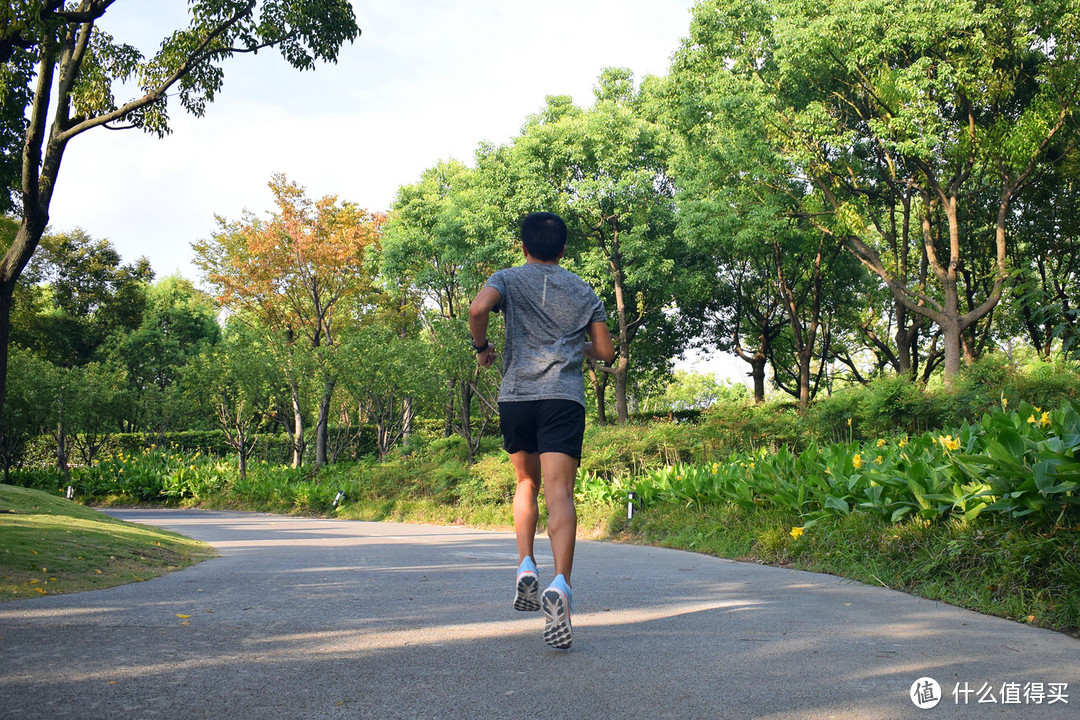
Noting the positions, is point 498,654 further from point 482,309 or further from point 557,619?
point 482,309

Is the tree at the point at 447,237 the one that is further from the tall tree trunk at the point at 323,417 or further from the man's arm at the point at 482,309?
the man's arm at the point at 482,309

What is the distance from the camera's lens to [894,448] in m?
6.76

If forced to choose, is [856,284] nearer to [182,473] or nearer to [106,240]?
[182,473]

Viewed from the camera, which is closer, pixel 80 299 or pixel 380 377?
pixel 380 377

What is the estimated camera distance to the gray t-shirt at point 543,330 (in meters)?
3.53

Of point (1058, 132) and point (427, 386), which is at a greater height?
point (1058, 132)

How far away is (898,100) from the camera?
1712 centimetres

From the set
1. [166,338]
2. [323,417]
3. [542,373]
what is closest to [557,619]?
[542,373]

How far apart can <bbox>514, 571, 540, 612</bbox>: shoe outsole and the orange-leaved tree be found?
19249mm

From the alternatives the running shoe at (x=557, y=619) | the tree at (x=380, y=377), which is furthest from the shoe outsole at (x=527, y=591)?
the tree at (x=380, y=377)

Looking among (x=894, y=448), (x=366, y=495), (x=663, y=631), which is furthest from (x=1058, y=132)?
(x=663, y=631)

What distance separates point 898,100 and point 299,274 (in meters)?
17.9

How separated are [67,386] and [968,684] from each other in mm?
25243

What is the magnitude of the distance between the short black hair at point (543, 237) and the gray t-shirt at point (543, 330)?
0.08 metres
